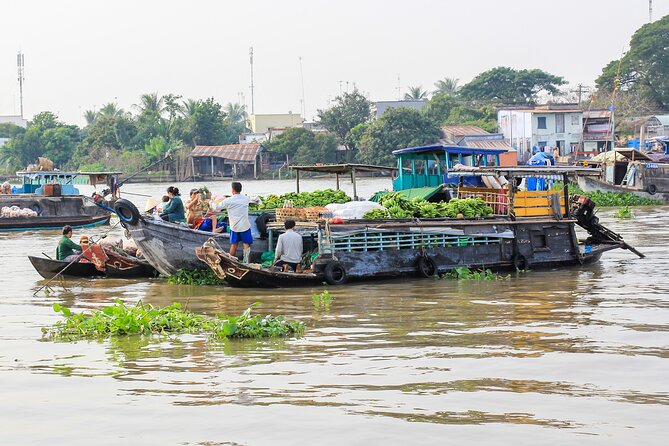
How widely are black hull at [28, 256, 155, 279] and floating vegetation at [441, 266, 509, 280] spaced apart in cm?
457

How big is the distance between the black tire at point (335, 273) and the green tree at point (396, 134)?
44744mm

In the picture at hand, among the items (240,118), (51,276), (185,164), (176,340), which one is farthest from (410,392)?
(240,118)

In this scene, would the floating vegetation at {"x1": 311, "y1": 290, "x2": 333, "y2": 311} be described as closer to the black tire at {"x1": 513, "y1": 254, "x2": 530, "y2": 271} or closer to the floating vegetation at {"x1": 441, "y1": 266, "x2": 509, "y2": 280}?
the floating vegetation at {"x1": 441, "y1": 266, "x2": 509, "y2": 280}

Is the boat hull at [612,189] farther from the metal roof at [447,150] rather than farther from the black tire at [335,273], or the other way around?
the black tire at [335,273]

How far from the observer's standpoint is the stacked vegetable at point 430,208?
13.9 m

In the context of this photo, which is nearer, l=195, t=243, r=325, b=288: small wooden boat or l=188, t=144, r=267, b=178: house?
l=195, t=243, r=325, b=288: small wooden boat


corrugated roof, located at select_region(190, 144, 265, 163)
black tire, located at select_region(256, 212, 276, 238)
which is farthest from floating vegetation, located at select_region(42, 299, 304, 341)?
corrugated roof, located at select_region(190, 144, 265, 163)

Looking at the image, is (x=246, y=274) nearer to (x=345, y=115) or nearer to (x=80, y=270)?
(x=80, y=270)

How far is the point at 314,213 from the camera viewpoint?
13633 mm

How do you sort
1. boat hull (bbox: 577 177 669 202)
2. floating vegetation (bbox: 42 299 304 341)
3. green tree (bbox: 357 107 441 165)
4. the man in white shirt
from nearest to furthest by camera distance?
floating vegetation (bbox: 42 299 304 341), the man in white shirt, boat hull (bbox: 577 177 669 202), green tree (bbox: 357 107 441 165)

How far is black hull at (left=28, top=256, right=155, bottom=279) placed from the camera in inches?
588

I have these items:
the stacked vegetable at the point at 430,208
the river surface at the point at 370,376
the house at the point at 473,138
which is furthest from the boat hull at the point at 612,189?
the river surface at the point at 370,376

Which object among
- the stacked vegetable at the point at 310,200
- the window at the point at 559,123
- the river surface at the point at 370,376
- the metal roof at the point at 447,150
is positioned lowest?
the river surface at the point at 370,376

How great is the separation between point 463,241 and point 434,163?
95.6 inches
